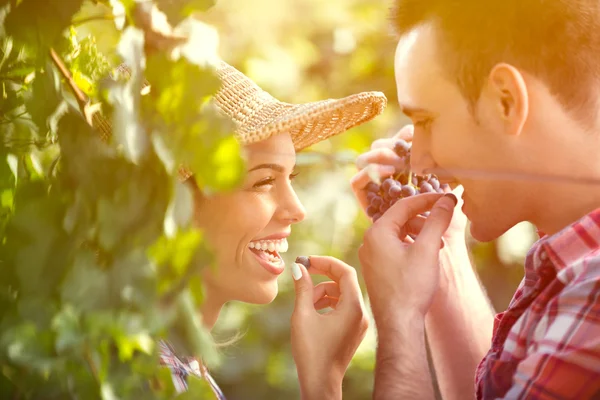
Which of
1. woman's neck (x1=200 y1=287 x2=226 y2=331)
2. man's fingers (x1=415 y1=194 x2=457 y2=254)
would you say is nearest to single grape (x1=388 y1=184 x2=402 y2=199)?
man's fingers (x1=415 y1=194 x2=457 y2=254)

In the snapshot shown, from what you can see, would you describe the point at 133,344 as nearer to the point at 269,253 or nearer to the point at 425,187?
the point at 269,253

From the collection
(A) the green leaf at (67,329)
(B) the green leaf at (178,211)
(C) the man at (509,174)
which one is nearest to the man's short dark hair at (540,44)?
(C) the man at (509,174)

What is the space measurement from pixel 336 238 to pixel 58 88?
0.71 meters

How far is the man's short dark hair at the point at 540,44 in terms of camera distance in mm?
898

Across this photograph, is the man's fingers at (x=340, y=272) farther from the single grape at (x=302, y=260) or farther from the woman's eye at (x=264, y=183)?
the woman's eye at (x=264, y=183)

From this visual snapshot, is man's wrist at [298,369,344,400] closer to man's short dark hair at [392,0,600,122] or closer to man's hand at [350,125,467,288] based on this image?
man's hand at [350,125,467,288]

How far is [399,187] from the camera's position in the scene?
1188mm

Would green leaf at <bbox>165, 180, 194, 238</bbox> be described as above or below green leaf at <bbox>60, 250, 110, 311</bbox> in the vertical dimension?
above

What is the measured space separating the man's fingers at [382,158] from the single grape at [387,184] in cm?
3

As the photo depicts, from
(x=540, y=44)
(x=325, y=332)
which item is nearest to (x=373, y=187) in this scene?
(x=325, y=332)

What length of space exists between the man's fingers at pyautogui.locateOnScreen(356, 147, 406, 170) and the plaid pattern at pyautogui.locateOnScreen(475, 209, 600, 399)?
0.98 feet

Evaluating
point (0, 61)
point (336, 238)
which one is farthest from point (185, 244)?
point (336, 238)

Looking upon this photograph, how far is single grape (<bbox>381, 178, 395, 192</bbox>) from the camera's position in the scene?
120cm

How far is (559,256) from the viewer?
90cm
